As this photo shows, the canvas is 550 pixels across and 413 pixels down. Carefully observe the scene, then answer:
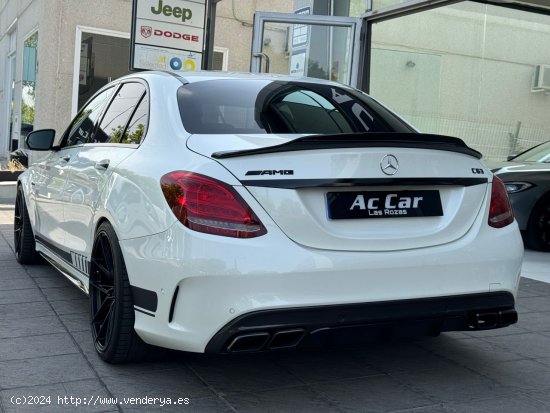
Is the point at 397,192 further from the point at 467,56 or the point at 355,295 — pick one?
the point at 467,56

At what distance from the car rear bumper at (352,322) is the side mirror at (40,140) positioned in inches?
124

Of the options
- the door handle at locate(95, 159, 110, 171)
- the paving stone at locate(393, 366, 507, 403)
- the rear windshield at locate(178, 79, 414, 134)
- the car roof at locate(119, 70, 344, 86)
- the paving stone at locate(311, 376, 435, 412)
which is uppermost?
the car roof at locate(119, 70, 344, 86)

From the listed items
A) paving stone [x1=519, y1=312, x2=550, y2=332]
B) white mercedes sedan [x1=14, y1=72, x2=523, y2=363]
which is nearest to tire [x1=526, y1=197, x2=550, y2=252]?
paving stone [x1=519, y1=312, x2=550, y2=332]

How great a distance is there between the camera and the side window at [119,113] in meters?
4.03

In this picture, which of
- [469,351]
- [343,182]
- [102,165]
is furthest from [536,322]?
[102,165]

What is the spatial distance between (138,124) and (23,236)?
287cm

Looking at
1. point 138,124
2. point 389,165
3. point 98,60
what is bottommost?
point 389,165

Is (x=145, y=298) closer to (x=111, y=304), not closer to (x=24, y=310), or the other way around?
(x=111, y=304)

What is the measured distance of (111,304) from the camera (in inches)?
137

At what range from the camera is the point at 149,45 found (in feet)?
33.2

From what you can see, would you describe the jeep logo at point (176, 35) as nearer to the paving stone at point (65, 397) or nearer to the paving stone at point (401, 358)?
the paving stone at point (401, 358)

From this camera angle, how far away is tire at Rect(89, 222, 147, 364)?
3.29 meters

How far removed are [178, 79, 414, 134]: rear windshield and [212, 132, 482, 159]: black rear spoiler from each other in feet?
1.52

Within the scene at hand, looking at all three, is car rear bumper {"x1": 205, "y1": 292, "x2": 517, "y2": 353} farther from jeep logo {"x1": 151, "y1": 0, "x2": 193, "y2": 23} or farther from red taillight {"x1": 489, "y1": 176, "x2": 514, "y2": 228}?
jeep logo {"x1": 151, "y1": 0, "x2": 193, "y2": 23}
